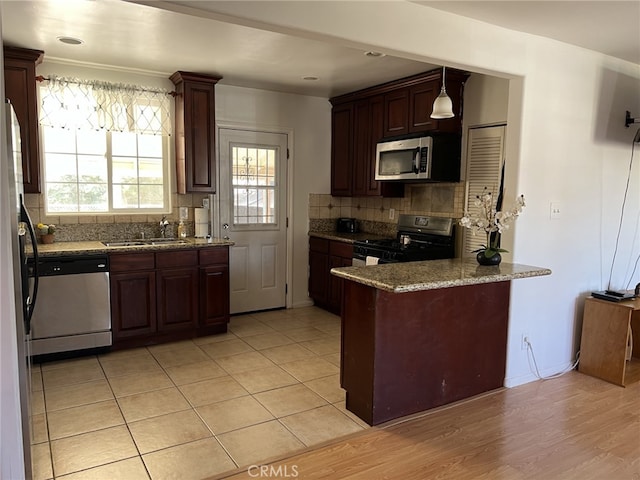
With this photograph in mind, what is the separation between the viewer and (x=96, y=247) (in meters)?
3.68

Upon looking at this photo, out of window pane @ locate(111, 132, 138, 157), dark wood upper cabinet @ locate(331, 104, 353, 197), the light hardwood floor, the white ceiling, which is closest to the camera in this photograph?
the light hardwood floor

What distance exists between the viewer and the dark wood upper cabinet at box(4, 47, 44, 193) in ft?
11.3

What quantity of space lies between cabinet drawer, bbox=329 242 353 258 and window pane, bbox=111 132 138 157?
7.02 feet

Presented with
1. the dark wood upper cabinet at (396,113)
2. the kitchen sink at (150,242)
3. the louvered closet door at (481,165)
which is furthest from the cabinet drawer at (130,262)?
the louvered closet door at (481,165)

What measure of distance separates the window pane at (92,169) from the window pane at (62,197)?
4.5 inches

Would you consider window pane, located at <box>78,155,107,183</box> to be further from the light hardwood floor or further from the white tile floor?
the light hardwood floor

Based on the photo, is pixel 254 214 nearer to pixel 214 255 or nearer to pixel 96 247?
pixel 214 255

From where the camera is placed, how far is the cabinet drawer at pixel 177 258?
388 centimetres

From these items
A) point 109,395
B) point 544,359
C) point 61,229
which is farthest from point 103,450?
point 544,359

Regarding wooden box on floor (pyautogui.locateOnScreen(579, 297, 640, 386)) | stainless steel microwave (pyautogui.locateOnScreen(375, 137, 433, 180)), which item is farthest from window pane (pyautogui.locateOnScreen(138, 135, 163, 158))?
wooden box on floor (pyautogui.locateOnScreen(579, 297, 640, 386))

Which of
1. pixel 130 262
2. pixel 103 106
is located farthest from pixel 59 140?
pixel 130 262

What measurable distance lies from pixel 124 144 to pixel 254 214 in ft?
4.76

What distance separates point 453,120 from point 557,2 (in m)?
1.52

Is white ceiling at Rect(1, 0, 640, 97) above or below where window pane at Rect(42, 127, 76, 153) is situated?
above
